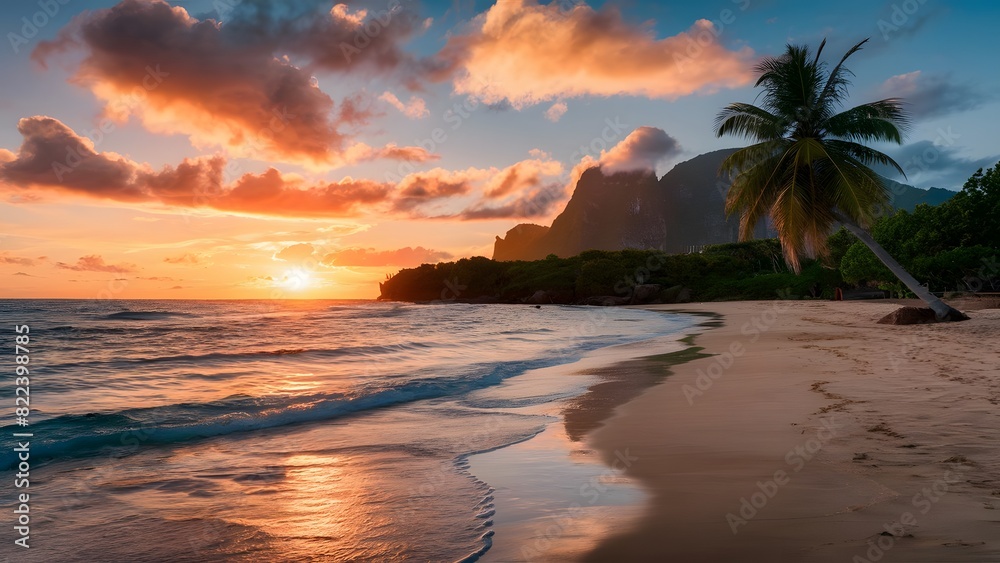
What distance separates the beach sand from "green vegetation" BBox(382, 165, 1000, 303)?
57.3 feet

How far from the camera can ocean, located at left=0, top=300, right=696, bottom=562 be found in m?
4.34

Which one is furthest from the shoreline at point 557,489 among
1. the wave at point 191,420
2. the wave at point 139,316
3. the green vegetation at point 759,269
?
the wave at point 139,316

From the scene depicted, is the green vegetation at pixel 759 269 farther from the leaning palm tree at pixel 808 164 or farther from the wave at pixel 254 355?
the wave at pixel 254 355

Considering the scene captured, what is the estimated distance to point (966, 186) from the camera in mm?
36406

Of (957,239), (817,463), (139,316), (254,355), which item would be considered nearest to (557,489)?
(817,463)

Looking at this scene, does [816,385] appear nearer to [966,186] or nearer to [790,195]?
[790,195]

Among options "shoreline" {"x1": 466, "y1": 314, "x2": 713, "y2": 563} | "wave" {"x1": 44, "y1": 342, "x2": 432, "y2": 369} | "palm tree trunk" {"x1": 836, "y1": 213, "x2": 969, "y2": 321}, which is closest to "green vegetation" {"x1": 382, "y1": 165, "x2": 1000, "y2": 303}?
"palm tree trunk" {"x1": 836, "y1": 213, "x2": 969, "y2": 321}

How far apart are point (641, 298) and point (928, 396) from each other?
84462mm

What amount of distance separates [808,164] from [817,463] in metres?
18.9

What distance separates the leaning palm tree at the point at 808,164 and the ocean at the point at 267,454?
12.4 meters

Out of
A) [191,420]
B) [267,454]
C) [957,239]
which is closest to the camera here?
[267,454]

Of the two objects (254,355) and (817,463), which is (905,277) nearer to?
(817,463)

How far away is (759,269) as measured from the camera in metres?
94.2

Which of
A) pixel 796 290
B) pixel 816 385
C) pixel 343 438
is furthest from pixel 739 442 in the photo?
pixel 796 290
